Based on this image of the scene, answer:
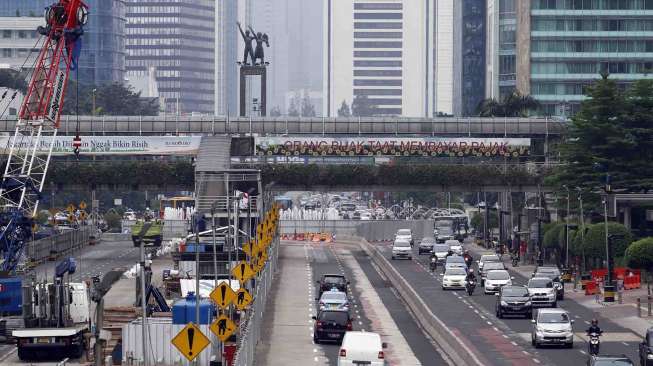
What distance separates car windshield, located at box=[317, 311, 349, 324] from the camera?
64562mm

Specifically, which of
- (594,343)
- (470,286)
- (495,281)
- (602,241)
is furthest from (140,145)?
(594,343)

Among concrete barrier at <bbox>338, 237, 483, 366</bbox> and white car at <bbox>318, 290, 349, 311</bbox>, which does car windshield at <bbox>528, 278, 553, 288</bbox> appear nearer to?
concrete barrier at <bbox>338, 237, 483, 366</bbox>

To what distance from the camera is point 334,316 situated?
6488 cm

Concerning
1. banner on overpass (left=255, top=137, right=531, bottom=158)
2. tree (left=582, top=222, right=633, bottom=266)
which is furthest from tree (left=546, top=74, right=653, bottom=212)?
banner on overpass (left=255, top=137, right=531, bottom=158)

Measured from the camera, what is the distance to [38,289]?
5872 centimetres

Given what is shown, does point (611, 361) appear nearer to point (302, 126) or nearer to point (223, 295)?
point (223, 295)

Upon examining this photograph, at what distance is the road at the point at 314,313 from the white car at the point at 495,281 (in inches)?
202

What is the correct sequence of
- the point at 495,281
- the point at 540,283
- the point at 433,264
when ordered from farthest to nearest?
the point at 433,264 < the point at 495,281 < the point at 540,283

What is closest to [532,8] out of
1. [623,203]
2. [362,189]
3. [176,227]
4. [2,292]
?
[176,227]

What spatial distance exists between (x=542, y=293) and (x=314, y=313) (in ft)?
38.0

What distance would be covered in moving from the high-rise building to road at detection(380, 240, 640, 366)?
91884mm

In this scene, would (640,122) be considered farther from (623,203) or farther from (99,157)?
(99,157)

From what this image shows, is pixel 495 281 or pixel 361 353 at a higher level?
pixel 361 353

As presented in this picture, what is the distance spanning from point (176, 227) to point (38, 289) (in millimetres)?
107404
